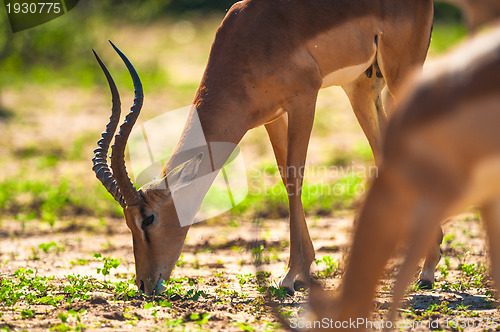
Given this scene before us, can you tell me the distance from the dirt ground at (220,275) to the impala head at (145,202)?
0.28 m

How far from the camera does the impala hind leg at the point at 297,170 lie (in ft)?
17.4

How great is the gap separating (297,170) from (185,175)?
922 millimetres

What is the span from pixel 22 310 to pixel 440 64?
10.2ft

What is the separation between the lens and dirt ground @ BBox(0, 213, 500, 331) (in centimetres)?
421

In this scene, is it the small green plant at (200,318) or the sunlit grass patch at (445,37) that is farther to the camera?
the sunlit grass patch at (445,37)

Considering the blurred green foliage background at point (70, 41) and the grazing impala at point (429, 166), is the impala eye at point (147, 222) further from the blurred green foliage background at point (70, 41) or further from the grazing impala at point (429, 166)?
the blurred green foliage background at point (70, 41)

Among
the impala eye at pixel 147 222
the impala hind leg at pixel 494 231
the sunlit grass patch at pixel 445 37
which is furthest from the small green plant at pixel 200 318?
the sunlit grass patch at pixel 445 37

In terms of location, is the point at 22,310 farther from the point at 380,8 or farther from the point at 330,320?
the point at 380,8

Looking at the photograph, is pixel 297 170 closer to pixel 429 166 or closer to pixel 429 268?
pixel 429 268

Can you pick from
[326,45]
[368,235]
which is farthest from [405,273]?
[326,45]

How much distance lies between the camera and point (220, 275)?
5586 mm

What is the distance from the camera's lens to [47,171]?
30.4 ft

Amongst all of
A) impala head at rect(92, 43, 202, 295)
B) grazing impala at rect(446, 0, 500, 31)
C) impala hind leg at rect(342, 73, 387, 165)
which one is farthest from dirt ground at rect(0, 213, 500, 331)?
grazing impala at rect(446, 0, 500, 31)

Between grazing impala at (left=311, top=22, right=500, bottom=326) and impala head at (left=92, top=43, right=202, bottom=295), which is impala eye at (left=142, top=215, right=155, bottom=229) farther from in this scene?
grazing impala at (left=311, top=22, right=500, bottom=326)
